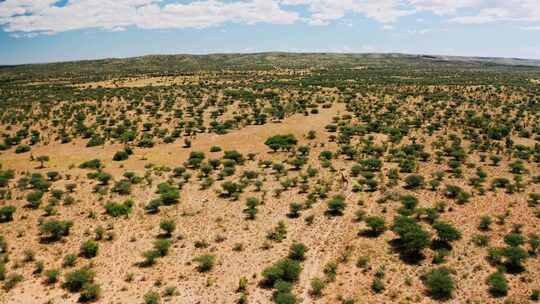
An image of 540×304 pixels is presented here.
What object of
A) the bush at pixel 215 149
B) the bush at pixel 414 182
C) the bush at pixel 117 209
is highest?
the bush at pixel 215 149

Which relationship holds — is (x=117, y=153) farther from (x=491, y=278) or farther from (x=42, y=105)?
(x=42, y=105)

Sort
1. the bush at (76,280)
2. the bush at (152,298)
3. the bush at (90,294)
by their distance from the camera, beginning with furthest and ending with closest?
1. the bush at (76,280)
2. the bush at (90,294)
3. the bush at (152,298)

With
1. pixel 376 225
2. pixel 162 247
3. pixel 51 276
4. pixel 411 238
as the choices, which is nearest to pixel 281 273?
pixel 162 247

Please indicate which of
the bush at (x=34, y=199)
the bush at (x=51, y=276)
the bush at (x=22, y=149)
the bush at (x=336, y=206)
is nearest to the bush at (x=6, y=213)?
the bush at (x=34, y=199)

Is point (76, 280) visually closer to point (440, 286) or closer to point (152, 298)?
point (152, 298)

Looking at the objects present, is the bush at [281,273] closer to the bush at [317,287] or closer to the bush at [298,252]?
the bush at [317,287]

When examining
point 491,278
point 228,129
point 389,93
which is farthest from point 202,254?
point 389,93

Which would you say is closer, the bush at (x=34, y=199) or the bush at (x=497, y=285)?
the bush at (x=497, y=285)
